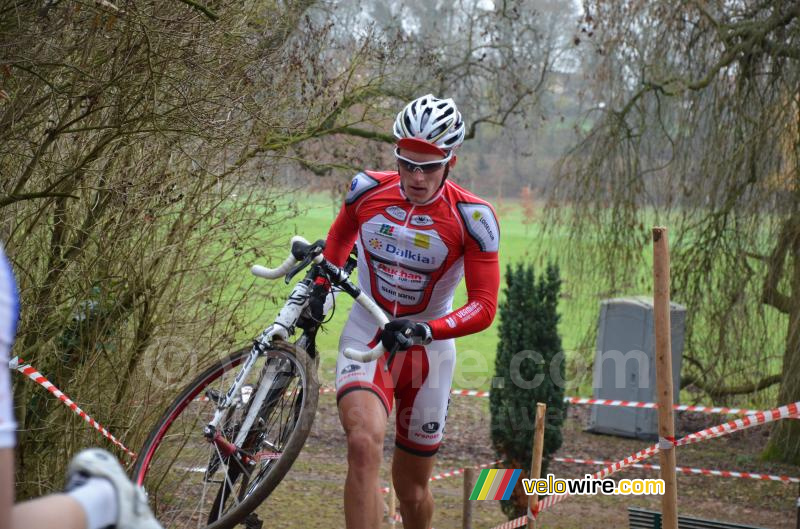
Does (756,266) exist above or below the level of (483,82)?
below

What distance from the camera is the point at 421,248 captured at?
534 cm

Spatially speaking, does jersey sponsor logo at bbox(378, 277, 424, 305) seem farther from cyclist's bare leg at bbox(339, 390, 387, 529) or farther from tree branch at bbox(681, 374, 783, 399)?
tree branch at bbox(681, 374, 783, 399)

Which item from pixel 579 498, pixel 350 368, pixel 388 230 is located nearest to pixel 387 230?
pixel 388 230

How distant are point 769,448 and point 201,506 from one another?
33.4 ft

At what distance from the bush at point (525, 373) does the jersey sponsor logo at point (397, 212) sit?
5.67 metres

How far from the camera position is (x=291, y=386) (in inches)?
194

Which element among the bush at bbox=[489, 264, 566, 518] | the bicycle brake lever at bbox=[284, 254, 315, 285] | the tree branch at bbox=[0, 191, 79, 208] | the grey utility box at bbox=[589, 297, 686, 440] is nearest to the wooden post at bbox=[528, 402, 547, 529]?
the bicycle brake lever at bbox=[284, 254, 315, 285]

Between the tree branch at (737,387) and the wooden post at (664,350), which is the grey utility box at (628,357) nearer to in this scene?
the tree branch at (737,387)

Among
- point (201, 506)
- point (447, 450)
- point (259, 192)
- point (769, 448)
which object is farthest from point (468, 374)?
point (201, 506)

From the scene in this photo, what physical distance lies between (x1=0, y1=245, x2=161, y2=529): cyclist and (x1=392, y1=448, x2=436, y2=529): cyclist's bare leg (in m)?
3.32

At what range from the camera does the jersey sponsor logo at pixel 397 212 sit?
536 centimetres

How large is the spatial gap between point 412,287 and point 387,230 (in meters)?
0.35

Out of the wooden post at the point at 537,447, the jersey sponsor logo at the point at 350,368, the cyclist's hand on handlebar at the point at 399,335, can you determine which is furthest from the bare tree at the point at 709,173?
the cyclist's hand on handlebar at the point at 399,335

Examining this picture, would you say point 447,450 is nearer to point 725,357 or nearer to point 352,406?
point 725,357
